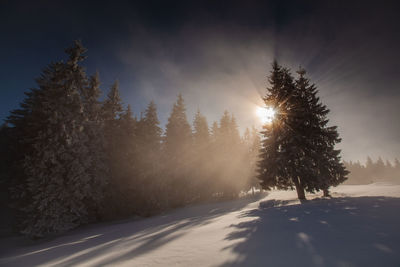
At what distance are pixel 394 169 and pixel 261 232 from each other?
14636cm

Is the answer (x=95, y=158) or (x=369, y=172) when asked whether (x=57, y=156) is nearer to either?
(x=95, y=158)

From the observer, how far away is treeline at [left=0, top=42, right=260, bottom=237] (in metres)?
14.7

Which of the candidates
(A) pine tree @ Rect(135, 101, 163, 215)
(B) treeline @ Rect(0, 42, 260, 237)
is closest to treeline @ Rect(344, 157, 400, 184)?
(B) treeline @ Rect(0, 42, 260, 237)

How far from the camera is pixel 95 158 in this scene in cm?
1816

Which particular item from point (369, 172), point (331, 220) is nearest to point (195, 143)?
point (331, 220)

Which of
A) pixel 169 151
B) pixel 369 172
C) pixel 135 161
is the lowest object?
pixel 369 172

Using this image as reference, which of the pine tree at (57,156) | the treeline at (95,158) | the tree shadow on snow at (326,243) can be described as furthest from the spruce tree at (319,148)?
the pine tree at (57,156)

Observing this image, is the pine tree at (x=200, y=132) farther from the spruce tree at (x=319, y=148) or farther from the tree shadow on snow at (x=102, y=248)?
the tree shadow on snow at (x=102, y=248)

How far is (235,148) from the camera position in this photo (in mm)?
35062

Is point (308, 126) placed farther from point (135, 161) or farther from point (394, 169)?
point (394, 169)

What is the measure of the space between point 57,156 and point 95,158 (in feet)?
11.1

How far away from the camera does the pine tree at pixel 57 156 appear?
14.0 meters

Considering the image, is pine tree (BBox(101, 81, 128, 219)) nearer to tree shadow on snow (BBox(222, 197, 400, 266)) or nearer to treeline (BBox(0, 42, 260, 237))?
treeline (BBox(0, 42, 260, 237))

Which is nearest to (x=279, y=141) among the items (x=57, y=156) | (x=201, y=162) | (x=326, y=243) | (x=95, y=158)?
(x=326, y=243)
